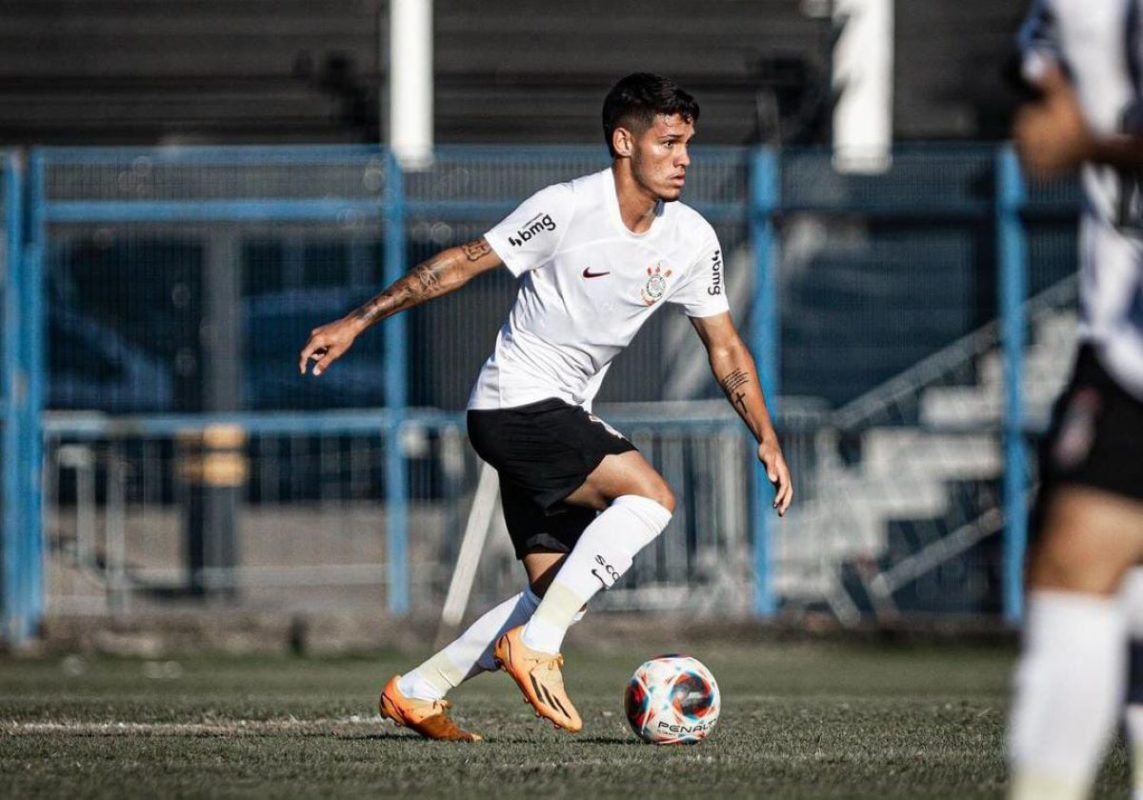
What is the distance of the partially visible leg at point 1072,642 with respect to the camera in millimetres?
3922

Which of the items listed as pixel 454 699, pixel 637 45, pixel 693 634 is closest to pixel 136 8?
pixel 637 45

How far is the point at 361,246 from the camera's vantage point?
15.3 m

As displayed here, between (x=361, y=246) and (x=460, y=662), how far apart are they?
828 centimetres

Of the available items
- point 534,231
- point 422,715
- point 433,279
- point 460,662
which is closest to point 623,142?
point 534,231

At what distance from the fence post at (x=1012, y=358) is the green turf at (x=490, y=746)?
3.46 meters

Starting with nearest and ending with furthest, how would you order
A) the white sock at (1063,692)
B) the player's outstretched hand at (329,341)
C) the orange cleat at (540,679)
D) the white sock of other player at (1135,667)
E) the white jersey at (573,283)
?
the white sock at (1063,692)
the white sock of other player at (1135,667)
the player's outstretched hand at (329,341)
the orange cleat at (540,679)
the white jersey at (573,283)

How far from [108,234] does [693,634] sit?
5.14 meters

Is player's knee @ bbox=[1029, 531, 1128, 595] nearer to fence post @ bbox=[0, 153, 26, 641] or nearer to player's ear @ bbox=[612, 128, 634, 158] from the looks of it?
player's ear @ bbox=[612, 128, 634, 158]

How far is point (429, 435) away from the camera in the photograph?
15.3 m

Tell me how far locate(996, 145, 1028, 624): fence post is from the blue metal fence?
0.04 ft

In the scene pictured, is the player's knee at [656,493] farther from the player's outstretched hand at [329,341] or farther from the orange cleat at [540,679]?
the player's outstretched hand at [329,341]

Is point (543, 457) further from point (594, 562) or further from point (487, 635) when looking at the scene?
point (487, 635)

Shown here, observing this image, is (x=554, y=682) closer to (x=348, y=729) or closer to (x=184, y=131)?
(x=348, y=729)

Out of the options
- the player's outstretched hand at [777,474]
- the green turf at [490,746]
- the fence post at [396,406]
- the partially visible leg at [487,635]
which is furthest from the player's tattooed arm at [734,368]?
the fence post at [396,406]
